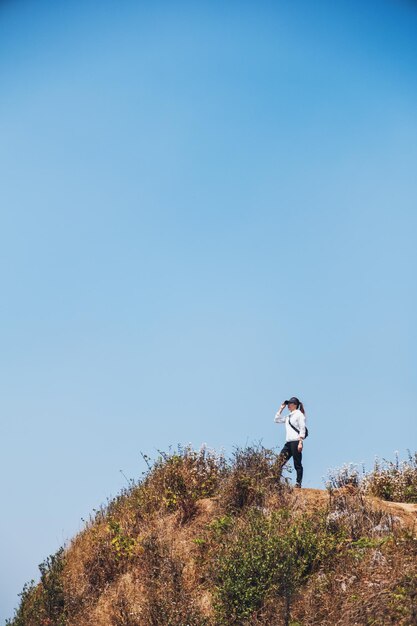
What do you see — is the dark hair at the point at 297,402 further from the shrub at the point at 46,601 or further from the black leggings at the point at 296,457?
the shrub at the point at 46,601

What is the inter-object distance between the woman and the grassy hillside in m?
0.60

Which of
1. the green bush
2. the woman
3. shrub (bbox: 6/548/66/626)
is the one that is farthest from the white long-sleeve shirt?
shrub (bbox: 6/548/66/626)

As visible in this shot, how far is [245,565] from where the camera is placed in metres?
10.1

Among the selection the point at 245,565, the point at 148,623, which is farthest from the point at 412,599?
Answer: the point at 148,623

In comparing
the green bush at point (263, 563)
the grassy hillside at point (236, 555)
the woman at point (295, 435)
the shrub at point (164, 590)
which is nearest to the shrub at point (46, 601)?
the grassy hillside at point (236, 555)

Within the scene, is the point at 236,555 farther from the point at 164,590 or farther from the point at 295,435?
the point at 295,435

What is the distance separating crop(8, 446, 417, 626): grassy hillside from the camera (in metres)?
9.56

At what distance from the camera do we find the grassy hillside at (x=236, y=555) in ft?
31.4

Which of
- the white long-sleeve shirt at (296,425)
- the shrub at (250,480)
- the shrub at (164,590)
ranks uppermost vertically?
the white long-sleeve shirt at (296,425)

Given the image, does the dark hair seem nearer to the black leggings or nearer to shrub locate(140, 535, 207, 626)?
the black leggings

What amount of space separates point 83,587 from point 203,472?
352 centimetres

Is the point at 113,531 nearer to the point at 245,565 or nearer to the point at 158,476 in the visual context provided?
the point at 158,476

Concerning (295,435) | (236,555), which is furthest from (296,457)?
(236,555)

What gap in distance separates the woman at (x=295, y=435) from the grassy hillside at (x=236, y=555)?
0.60m
